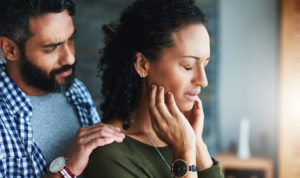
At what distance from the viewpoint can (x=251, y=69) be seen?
4.07m

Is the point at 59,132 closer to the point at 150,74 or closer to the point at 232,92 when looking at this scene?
the point at 150,74

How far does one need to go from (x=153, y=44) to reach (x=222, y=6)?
3.10 m

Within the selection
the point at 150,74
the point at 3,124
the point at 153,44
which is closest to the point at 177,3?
the point at 153,44

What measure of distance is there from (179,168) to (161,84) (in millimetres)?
312

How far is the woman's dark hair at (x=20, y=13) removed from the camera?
4.17 ft

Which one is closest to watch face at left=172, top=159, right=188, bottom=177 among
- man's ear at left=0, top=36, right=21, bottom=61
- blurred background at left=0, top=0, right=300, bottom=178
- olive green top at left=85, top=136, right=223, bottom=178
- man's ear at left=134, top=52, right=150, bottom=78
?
olive green top at left=85, top=136, right=223, bottom=178

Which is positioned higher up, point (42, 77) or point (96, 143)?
point (42, 77)

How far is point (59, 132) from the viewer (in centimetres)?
143

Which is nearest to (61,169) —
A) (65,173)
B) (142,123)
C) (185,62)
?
(65,173)

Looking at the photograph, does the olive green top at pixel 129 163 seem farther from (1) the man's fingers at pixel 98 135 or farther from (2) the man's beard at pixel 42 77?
(2) the man's beard at pixel 42 77

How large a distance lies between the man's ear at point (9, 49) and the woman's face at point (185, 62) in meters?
0.56

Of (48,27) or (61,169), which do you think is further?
(48,27)

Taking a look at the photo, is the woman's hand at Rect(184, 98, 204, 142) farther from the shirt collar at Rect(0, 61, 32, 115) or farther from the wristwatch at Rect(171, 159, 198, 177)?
the shirt collar at Rect(0, 61, 32, 115)

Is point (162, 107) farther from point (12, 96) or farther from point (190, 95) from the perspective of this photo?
point (12, 96)
